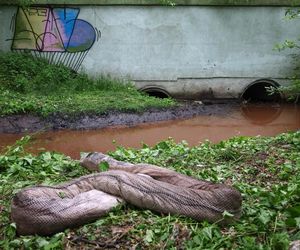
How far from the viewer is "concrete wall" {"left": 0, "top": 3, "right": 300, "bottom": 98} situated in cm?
1305

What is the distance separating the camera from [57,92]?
38.7 feet

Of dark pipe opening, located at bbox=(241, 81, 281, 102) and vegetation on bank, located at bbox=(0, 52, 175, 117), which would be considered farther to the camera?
dark pipe opening, located at bbox=(241, 81, 281, 102)

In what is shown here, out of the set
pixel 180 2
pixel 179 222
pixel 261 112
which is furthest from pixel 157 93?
pixel 179 222

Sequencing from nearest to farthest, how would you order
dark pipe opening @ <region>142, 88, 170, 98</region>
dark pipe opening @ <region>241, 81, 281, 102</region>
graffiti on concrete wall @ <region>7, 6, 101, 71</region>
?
graffiti on concrete wall @ <region>7, 6, 101, 71</region> → dark pipe opening @ <region>142, 88, 170, 98</region> → dark pipe opening @ <region>241, 81, 281, 102</region>

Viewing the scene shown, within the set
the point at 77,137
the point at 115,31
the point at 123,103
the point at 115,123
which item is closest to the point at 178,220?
the point at 77,137

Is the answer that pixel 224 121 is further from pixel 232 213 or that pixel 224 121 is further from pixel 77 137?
pixel 232 213

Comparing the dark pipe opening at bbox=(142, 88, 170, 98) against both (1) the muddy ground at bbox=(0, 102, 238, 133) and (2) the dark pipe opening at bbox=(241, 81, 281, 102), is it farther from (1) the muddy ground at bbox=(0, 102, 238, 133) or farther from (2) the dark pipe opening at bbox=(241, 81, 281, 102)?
(2) the dark pipe opening at bbox=(241, 81, 281, 102)

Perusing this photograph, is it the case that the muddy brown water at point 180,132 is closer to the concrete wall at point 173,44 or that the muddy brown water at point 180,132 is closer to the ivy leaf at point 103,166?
the concrete wall at point 173,44

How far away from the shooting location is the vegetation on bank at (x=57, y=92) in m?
10.5

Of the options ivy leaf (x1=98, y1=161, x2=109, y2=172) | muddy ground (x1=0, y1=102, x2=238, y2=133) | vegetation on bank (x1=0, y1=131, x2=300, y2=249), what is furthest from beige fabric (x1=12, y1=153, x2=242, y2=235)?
muddy ground (x1=0, y1=102, x2=238, y2=133)

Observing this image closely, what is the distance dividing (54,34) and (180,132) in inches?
197

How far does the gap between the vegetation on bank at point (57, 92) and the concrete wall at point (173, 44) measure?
22.9 inches

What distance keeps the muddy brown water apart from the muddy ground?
185 mm

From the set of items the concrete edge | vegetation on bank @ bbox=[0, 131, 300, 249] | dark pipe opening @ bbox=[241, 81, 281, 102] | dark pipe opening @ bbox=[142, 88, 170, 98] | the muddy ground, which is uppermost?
the concrete edge
